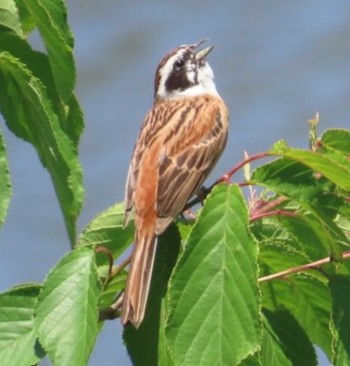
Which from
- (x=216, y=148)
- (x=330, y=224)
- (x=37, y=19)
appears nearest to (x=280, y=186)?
(x=330, y=224)

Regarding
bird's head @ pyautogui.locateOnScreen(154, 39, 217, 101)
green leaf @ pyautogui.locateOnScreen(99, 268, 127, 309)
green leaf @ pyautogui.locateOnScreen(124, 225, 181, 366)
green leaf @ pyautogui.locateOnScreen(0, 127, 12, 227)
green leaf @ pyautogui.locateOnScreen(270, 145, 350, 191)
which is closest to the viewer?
green leaf @ pyautogui.locateOnScreen(0, 127, 12, 227)

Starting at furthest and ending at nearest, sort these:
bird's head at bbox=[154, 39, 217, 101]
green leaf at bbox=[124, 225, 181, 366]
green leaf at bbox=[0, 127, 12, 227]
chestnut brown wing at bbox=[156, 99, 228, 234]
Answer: bird's head at bbox=[154, 39, 217, 101] < chestnut brown wing at bbox=[156, 99, 228, 234] < green leaf at bbox=[124, 225, 181, 366] < green leaf at bbox=[0, 127, 12, 227]

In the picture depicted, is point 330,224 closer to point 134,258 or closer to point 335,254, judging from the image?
point 335,254

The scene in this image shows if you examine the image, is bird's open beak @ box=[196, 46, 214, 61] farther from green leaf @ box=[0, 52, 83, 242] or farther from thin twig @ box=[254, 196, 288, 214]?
green leaf @ box=[0, 52, 83, 242]

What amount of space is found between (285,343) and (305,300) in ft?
0.32

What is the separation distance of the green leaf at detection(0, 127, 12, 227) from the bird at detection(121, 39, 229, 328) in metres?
0.29

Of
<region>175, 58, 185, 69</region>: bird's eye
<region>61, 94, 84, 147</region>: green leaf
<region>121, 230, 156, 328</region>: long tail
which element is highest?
<region>61, 94, 84, 147</region>: green leaf

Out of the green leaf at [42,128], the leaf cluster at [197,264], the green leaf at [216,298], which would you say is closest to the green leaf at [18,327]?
the leaf cluster at [197,264]

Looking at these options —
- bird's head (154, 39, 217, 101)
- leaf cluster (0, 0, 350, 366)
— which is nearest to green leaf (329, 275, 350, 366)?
leaf cluster (0, 0, 350, 366)

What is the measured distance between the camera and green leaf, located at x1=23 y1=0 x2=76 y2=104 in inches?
59.7

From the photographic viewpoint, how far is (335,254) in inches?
67.2

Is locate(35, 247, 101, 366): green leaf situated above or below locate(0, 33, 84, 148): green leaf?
below

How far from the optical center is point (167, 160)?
7.72ft

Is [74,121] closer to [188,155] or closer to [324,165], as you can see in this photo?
[324,165]
